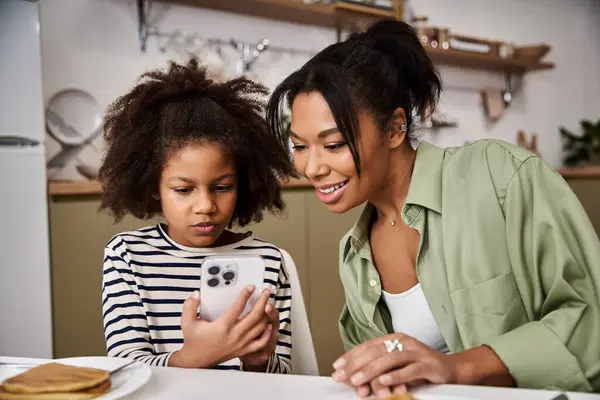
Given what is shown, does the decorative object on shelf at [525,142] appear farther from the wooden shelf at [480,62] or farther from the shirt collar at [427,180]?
the shirt collar at [427,180]

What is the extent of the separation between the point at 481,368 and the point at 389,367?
0.17 metres

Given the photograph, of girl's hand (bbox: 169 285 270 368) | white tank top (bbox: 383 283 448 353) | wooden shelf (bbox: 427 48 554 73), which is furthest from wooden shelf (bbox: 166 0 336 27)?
girl's hand (bbox: 169 285 270 368)

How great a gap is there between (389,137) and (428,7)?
256cm

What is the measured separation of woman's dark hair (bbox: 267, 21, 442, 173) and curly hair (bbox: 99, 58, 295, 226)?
0.39ft

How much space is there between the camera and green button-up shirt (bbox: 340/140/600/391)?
785 mm

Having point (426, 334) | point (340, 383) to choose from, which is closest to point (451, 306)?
point (426, 334)

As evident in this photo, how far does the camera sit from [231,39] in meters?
2.43

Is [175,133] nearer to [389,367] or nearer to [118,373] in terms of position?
[118,373]

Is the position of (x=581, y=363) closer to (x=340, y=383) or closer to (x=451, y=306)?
(x=451, y=306)

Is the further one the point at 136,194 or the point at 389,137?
the point at 136,194

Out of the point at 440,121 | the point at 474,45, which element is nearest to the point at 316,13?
the point at 440,121

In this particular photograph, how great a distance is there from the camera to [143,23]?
222 centimetres

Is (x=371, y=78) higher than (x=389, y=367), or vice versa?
(x=371, y=78)

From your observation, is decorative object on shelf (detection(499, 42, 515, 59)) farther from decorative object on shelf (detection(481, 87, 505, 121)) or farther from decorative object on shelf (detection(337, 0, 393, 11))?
decorative object on shelf (detection(337, 0, 393, 11))
